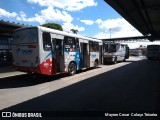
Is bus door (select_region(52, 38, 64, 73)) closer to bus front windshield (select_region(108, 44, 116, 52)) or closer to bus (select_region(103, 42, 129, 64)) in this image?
bus (select_region(103, 42, 129, 64))

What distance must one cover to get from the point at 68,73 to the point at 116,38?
83.4 m

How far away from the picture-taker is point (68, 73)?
1576 cm

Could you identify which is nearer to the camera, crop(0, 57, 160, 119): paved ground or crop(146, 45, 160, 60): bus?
crop(0, 57, 160, 119): paved ground

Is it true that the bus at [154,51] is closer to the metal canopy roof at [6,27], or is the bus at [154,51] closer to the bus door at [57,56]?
the metal canopy roof at [6,27]

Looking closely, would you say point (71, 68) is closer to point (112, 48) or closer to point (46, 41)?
point (46, 41)

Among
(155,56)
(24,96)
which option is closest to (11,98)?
(24,96)

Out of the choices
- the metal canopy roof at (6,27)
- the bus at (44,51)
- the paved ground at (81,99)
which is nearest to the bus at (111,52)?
the metal canopy roof at (6,27)

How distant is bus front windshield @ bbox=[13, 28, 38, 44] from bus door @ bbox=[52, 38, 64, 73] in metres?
1.49

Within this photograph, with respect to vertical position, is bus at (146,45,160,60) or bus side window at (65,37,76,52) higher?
bus side window at (65,37,76,52)

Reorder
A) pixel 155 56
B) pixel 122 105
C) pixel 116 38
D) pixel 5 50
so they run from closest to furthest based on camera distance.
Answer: pixel 122 105 → pixel 5 50 → pixel 155 56 → pixel 116 38

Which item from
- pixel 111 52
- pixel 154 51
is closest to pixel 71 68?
pixel 111 52

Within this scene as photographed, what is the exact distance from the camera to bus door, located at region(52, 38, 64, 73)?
13.7 m

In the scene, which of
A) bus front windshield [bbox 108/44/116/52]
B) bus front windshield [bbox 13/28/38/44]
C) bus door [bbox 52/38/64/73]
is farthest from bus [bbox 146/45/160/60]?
bus front windshield [bbox 13/28/38/44]

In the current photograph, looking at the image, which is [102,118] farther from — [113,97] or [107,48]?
[107,48]
